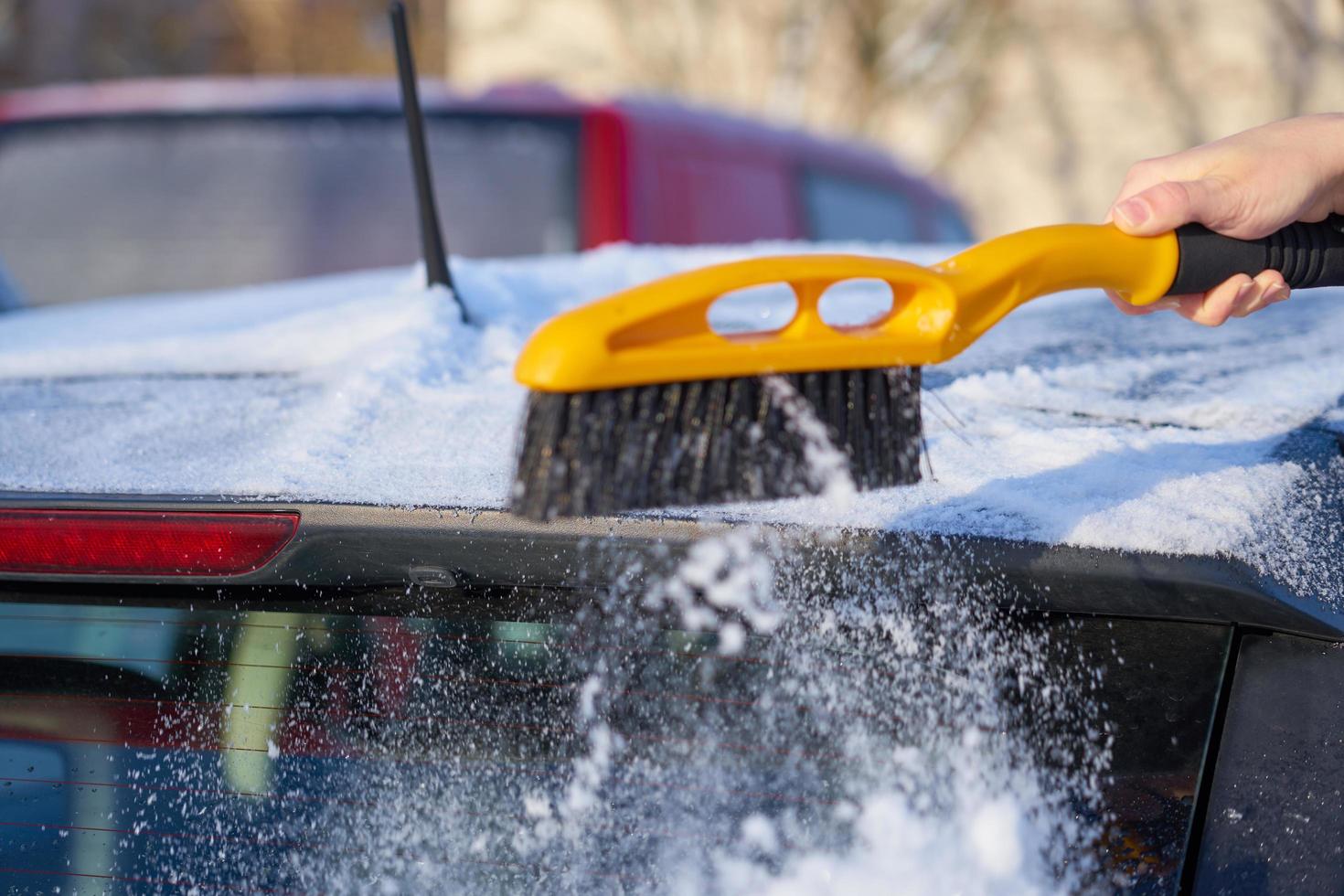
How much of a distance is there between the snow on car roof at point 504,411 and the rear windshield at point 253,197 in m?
1.07

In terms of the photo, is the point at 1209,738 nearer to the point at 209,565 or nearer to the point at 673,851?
the point at 673,851

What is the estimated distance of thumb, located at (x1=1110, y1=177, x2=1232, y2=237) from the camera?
1417 millimetres

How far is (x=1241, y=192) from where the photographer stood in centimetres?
148

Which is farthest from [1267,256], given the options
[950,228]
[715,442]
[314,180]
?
[950,228]

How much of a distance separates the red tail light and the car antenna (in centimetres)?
91

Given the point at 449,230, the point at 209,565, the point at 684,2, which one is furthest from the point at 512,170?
the point at 684,2

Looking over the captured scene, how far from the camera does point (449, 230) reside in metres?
3.38

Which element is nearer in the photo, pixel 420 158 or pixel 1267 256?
pixel 1267 256

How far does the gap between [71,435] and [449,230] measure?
1946 millimetres

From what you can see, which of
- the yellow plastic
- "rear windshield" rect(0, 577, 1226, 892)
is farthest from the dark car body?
the yellow plastic

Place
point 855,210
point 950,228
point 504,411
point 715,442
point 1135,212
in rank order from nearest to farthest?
point 715,442, point 1135,212, point 504,411, point 855,210, point 950,228

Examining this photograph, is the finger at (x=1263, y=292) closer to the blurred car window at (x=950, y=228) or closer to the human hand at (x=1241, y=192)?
the human hand at (x=1241, y=192)

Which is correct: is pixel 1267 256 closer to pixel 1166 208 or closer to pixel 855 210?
pixel 1166 208

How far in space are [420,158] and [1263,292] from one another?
1.38 meters
